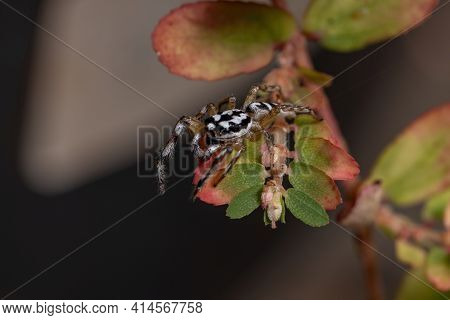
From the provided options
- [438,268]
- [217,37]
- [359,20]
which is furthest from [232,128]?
[438,268]

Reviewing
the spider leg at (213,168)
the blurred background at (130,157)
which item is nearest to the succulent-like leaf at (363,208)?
the spider leg at (213,168)

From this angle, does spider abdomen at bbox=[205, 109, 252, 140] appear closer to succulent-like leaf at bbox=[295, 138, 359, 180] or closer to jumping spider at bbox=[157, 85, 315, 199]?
jumping spider at bbox=[157, 85, 315, 199]

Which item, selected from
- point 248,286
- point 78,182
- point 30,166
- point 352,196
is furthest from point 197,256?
point 352,196

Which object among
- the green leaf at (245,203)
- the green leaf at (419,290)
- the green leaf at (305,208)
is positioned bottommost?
the green leaf at (419,290)

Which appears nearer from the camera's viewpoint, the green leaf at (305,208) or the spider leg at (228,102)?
the green leaf at (305,208)

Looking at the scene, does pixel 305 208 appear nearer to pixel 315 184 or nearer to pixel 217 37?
pixel 315 184

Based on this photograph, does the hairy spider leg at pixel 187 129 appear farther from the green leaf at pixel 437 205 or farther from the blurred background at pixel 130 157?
the blurred background at pixel 130 157

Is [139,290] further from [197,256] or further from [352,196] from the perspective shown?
[352,196]
